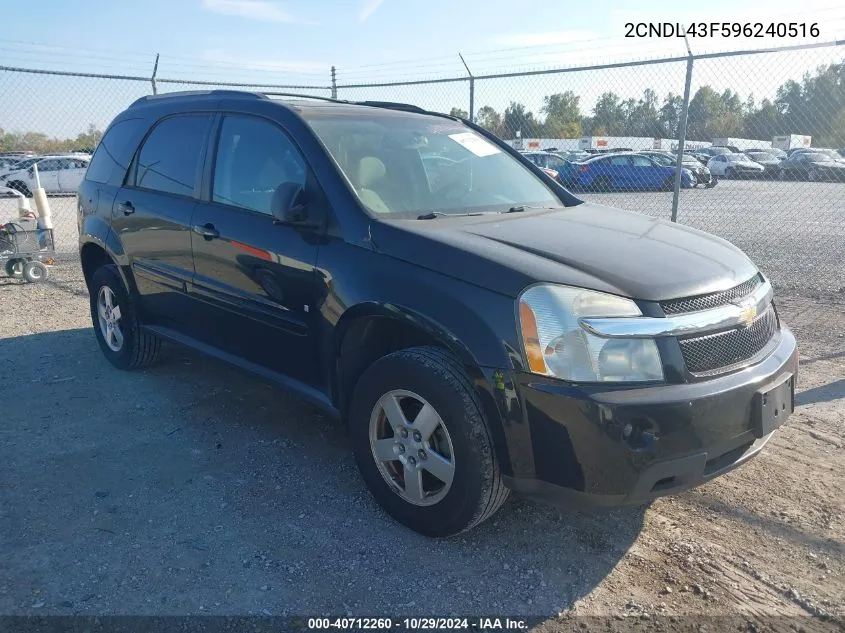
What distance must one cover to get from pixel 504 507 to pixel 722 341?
126 cm

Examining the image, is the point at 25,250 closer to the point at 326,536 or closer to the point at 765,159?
the point at 326,536

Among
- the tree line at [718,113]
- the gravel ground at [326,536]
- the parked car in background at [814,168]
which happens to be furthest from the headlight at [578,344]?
the parked car in background at [814,168]

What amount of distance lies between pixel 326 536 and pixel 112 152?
345 centimetres

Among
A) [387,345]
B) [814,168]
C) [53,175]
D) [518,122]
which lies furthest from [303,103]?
[53,175]

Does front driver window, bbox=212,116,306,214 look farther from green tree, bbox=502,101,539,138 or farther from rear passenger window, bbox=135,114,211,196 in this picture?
green tree, bbox=502,101,539,138

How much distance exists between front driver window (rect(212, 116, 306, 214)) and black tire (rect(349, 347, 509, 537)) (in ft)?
3.62

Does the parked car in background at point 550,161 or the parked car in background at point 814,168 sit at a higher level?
the parked car in background at point 550,161

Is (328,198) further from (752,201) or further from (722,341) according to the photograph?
(752,201)

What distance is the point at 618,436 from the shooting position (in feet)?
7.78

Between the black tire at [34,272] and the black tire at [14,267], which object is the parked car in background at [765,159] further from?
the black tire at [14,267]

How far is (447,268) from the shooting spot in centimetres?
275

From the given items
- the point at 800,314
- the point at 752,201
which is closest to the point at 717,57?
the point at 800,314

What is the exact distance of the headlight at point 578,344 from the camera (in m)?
2.44

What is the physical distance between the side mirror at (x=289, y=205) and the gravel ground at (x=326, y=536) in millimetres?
1332
